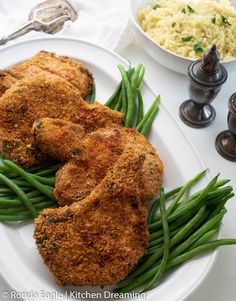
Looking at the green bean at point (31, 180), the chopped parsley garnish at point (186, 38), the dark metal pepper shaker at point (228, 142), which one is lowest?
the dark metal pepper shaker at point (228, 142)

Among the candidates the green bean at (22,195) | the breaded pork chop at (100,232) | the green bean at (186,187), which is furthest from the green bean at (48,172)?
the green bean at (186,187)

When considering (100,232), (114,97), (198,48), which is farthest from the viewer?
(198,48)

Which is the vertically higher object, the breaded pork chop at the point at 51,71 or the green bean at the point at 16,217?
the breaded pork chop at the point at 51,71

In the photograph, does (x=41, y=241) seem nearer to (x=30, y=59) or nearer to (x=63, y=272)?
(x=63, y=272)

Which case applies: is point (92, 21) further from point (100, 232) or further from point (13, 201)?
point (100, 232)

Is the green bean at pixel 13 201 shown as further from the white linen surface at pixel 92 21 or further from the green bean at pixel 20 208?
the white linen surface at pixel 92 21

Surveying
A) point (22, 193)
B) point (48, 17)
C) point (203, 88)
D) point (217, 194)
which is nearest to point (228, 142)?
point (203, 88)

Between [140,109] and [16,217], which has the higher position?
[140,109]
